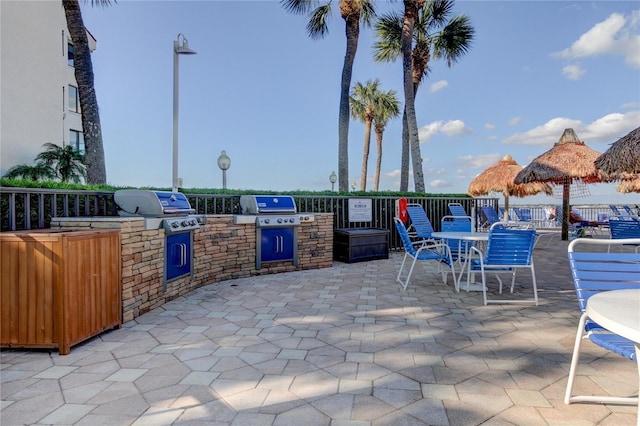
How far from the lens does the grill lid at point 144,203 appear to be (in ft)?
13.5

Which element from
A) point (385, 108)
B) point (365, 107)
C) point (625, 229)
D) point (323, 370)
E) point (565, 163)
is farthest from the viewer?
point (365, 107)

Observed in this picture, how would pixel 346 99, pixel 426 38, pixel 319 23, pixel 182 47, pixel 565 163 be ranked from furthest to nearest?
pixel 426 38 < pixel 319 23 < pixel 346 99 < pixel 565 163 < pixel 182 47

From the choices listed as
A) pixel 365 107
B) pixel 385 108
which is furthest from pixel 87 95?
pixel 385 108

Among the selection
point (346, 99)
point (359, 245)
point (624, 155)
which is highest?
point (346, 99)

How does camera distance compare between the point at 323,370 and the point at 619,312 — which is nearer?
the point at 619,312

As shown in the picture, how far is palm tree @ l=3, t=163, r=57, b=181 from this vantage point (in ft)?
38.0

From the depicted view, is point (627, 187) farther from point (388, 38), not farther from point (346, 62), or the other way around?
point (346, 62)

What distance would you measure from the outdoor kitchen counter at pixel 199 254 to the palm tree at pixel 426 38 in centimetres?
768

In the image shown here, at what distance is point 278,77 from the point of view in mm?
11484

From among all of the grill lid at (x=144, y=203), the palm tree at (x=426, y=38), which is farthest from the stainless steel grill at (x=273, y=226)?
the palm tree at (x=426, y=38)

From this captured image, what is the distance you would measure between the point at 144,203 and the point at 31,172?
10499 millimetres

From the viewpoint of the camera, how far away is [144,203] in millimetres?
4168

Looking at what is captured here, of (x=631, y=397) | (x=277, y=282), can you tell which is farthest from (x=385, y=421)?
(x=277, y=282)

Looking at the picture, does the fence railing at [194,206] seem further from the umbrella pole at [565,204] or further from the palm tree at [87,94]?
the palm tree at [87,94]
